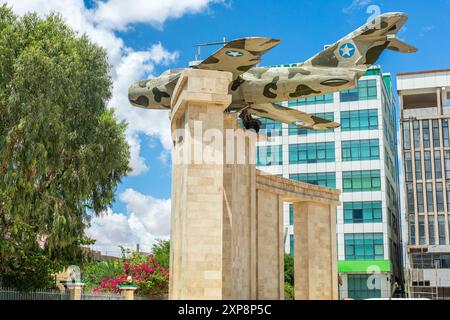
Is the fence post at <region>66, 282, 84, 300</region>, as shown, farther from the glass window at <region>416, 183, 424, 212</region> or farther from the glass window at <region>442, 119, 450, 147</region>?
the glass window at <region>442, 119, 450, 147</region>

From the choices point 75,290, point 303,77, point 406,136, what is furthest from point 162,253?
point 406,136

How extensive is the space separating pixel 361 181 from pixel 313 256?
32.6 metres

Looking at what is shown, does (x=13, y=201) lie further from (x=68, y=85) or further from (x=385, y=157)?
(x=385, y=157)

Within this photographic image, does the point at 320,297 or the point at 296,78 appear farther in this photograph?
the point at 320,297

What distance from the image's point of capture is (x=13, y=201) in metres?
27.7

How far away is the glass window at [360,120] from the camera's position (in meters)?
61.8

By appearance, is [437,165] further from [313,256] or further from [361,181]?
[313,256]

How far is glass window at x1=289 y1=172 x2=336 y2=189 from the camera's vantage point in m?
61.9

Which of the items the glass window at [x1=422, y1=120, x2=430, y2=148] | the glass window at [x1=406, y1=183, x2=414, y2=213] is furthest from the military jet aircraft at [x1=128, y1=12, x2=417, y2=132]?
the glass window at [x1=422, y1=120, x2=430, y2=148]

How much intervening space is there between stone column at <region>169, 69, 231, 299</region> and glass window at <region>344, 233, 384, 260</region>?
138 feet

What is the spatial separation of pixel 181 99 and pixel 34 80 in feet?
39.4

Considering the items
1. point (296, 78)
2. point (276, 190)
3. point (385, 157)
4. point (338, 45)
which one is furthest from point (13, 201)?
point (385, 157)
